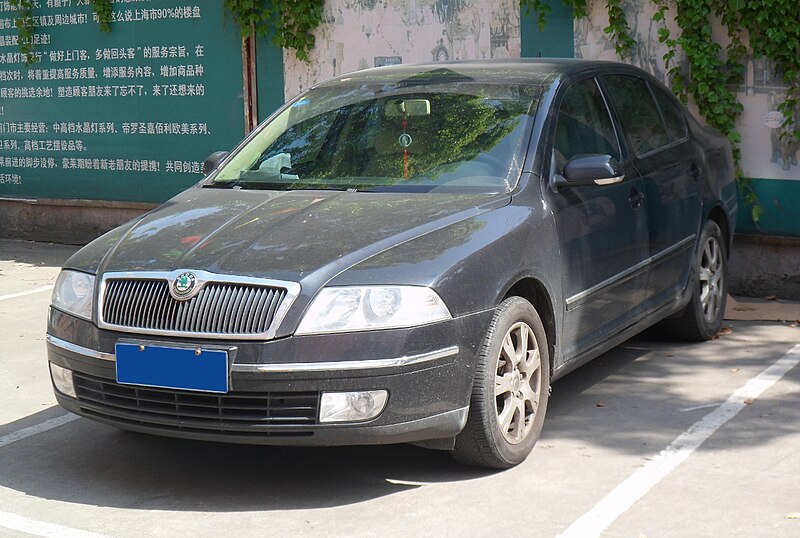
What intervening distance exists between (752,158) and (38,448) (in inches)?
215

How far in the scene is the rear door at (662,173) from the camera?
6.14 metres

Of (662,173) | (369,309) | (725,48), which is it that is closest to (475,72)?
(662,173)

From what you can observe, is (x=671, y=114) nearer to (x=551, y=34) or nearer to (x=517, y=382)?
(x=551, y=34)

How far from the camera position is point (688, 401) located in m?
5.83

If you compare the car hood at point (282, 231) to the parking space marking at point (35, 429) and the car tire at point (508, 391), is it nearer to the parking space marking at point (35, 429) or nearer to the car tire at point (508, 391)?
the car tire at point (508, 391)

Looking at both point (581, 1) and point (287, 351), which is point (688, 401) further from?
point (581, 1)

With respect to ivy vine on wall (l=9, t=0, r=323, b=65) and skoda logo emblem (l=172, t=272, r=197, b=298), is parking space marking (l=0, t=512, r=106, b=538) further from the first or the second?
ivy vine on wall (l=9, t=0, r=323, b=65)

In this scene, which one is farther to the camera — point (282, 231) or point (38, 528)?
point (282, 231)

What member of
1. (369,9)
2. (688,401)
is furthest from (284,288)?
(369,9)

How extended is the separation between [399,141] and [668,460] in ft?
6.14

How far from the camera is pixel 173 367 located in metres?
4.34

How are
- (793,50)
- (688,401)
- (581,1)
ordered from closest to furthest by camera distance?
(688,401)
(793,50)
(581,1)

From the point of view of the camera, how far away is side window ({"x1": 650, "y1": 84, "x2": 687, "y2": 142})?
6.70 m

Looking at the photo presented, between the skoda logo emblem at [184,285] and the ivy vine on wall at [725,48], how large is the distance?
17.0 feet
